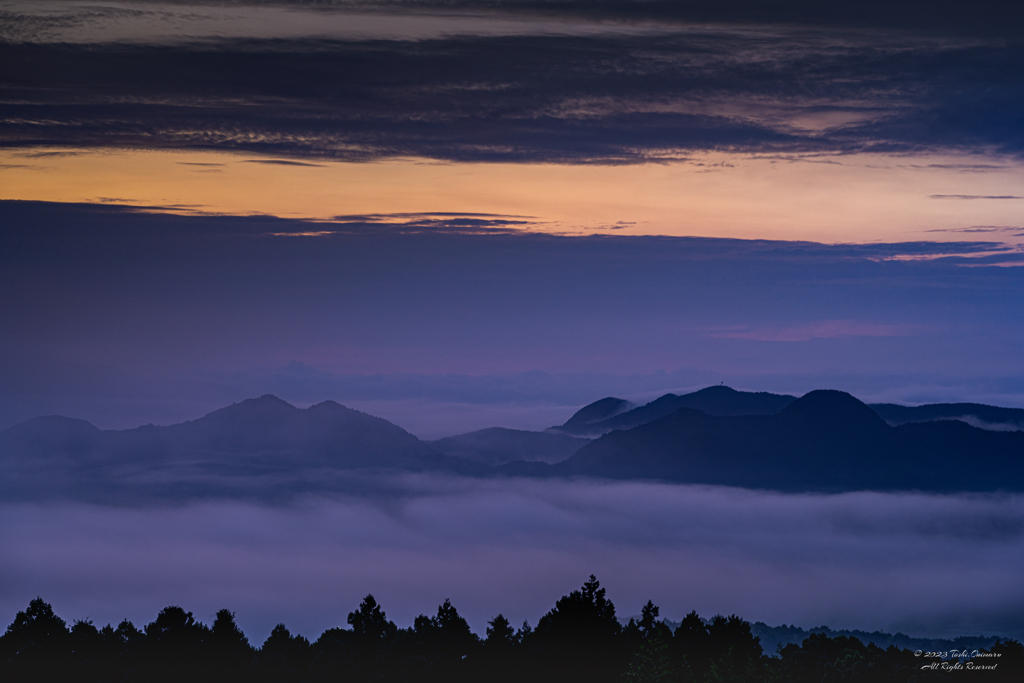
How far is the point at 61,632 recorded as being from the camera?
68875 millimetres

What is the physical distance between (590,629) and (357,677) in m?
16.1

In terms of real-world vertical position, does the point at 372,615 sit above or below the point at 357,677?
above

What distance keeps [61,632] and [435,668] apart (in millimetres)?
28338

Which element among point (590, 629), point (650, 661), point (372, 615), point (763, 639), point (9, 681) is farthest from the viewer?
point (763, 639)

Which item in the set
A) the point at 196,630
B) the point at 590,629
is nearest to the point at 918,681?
the point at 590,629

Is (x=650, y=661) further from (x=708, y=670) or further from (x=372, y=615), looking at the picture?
(x=372, y=615)

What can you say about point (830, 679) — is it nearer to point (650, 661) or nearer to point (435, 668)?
point (650, 661)

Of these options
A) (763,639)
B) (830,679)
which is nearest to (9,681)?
(830,679)

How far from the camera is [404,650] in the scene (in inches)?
2643

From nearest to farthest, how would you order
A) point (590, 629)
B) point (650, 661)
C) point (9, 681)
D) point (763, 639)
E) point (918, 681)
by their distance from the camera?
1. point (918, 681)
2. point (650, 661)
3. point (9, 681)
4. point (590, 629)
5. point (763, 639)

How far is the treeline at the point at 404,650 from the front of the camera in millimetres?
59750

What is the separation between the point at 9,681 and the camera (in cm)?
6081

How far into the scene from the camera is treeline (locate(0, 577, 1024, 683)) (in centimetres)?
5975

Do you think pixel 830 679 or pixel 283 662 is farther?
pixel 283 662
